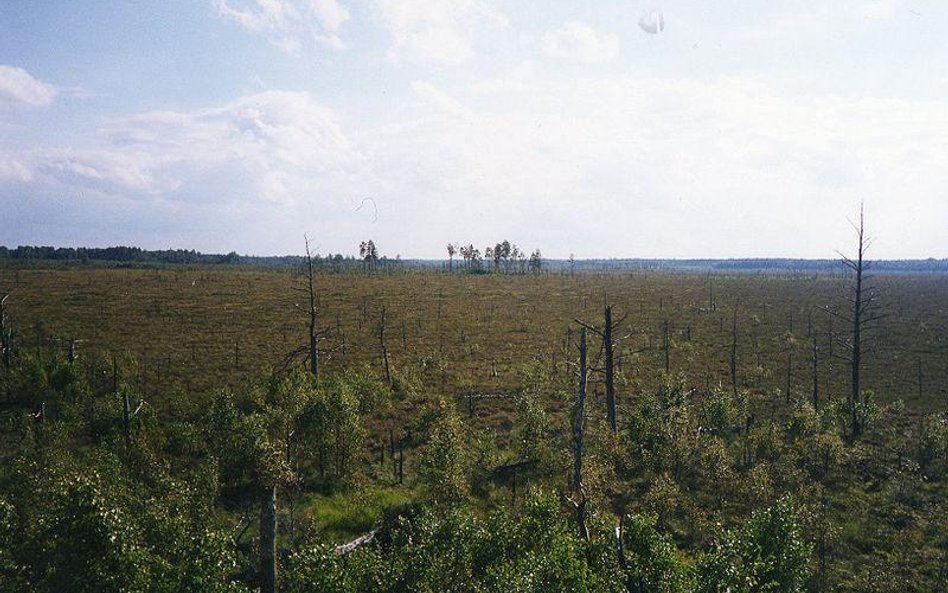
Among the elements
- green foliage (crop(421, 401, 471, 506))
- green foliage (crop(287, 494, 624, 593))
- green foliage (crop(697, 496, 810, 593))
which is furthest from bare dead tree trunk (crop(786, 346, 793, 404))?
green foliage (crop(287, 494, 624, 593))

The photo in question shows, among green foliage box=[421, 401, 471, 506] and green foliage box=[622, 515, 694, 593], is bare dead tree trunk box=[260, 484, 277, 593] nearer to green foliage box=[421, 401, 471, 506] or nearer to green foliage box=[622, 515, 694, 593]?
green foliage box=[421, 401, 471, 506]

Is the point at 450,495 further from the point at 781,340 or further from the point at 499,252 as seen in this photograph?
the point at 499,252

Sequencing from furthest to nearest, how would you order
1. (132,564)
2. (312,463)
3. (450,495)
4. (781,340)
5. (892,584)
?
(781,340) < (312,463) < (450,495) < (892,584) < (132,564)

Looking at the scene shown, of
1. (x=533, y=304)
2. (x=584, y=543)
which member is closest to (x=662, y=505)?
(x=584, y=543)

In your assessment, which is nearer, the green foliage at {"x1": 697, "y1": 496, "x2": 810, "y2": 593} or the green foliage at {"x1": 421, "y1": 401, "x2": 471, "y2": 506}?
the green foliage at {"x1": 697, "y1": 496, "x2": 810, "y2": 593}

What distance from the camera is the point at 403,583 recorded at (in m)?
10.7

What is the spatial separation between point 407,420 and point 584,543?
708 inches

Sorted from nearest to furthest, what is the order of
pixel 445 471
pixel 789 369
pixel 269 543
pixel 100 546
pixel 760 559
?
pixel 100 546 < pixel 760 559 < pixel 269 543 < pixel 445 471 < pixel 789 369

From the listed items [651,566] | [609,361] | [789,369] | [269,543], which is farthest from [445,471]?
[789,369]

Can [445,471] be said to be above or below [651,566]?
below

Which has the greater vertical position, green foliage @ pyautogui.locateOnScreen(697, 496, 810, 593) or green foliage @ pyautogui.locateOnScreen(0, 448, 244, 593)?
green foliage @ pyautogui.locateOnScreen(0, 448, 244, 593)

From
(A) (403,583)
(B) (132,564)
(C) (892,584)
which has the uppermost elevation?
(B) (132,564)

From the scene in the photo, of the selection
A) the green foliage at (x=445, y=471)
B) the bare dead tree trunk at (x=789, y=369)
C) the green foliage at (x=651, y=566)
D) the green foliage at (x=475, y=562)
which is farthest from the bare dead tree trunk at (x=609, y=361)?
the bare dead tree trunk at (x=789, y=369)

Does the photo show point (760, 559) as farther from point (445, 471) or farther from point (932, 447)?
point (932, 447)
